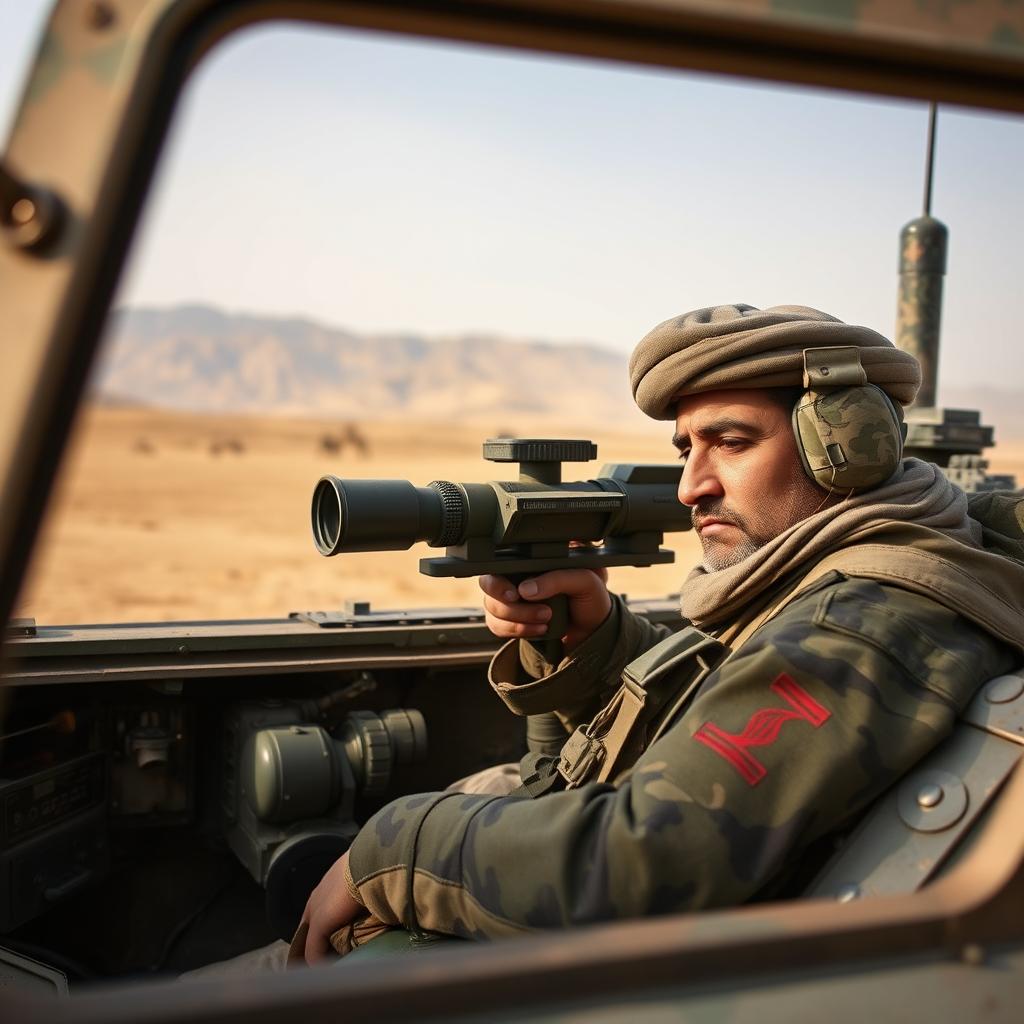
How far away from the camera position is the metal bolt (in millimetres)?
897

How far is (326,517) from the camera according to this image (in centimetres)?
236

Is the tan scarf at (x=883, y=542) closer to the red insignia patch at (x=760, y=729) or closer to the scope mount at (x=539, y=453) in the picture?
the red insignia patch at (x=760, y=729)

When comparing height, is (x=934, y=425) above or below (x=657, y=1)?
above

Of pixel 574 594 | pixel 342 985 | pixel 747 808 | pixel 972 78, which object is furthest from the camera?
pixel 574 594

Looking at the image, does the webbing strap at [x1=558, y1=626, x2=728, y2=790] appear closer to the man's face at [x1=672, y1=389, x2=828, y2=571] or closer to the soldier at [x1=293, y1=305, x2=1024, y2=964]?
the soldier at [x1=293, y1=305, x2=1024, y2=964]

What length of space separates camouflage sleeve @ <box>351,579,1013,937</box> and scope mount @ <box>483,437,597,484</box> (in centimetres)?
89

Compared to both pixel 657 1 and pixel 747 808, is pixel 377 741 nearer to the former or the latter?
pixel 747 808

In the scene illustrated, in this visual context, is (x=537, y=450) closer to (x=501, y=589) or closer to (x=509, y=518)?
(x=509, y=518)

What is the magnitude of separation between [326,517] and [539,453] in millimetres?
490

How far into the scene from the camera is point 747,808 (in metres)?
1.46

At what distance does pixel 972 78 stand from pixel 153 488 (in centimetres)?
2683

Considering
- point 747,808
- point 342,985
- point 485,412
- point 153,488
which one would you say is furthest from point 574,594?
point 485,412

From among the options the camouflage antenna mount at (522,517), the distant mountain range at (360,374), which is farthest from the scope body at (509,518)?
the distant mountain range at (360,374)

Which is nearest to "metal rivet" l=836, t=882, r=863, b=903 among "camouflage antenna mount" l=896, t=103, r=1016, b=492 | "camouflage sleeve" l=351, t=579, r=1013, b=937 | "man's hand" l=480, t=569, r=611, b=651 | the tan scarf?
"camouflage sleeve" l=351, t=579, r=1013, b=937
